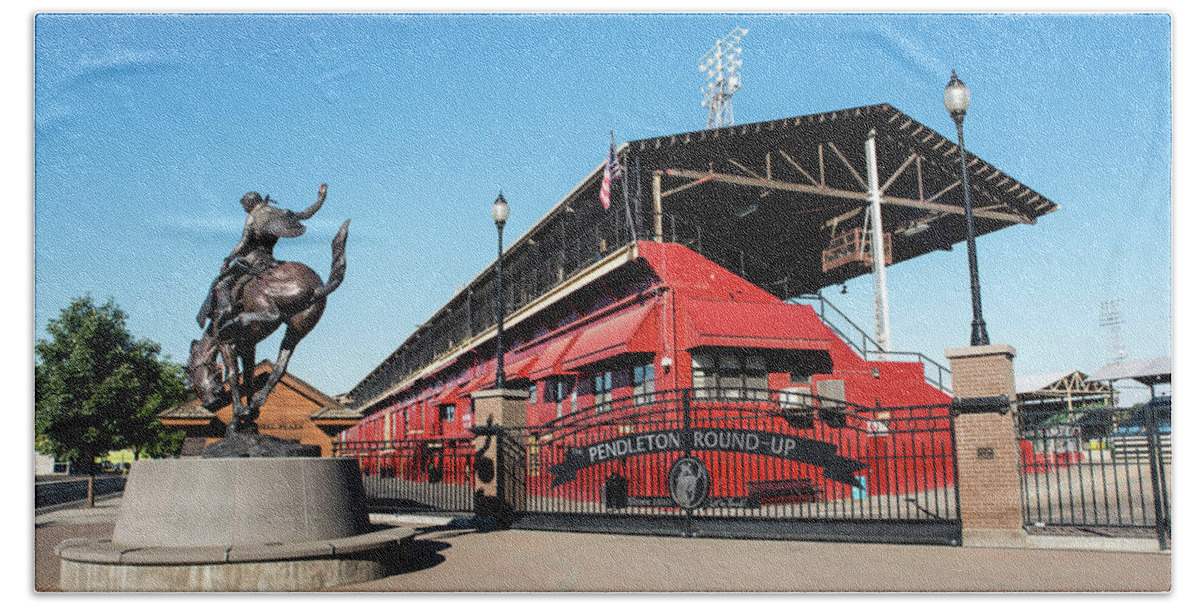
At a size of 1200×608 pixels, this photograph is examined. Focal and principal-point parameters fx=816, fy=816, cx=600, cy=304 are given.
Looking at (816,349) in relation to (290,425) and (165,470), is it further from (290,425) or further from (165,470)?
(290,425)

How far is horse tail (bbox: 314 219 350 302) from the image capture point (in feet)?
28.8

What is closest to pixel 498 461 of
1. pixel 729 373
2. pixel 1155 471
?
pixel 729 373

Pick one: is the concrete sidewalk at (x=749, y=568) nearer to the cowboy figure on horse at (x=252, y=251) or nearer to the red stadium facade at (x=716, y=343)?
the red stadium facade at (x=716, y=343)

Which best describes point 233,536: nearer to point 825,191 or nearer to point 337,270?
point 337,270

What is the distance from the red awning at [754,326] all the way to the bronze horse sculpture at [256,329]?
8508mm

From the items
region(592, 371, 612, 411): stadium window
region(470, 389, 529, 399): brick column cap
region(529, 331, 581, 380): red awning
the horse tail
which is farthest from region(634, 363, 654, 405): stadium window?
the horse tail

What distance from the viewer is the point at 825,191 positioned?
20906mm

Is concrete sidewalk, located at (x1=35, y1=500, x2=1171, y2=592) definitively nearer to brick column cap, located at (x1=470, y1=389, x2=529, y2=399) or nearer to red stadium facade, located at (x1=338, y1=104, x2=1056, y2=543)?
red stadium facade, located at (x1=338, y1=104, x2=1056, y2=543)

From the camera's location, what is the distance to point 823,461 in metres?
10.4

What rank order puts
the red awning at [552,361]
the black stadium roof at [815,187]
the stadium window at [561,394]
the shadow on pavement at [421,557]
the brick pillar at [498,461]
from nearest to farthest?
1. the shadow on pavement at [421,557]
2. the brick pillar at [498,461]
3. the black stadium roof at [815,187]
4. the red awning at [552,361]
5. the stadium window at [561,394]

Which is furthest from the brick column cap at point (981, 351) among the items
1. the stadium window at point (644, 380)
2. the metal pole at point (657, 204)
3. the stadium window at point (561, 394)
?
the stadium window at point (561, 394)

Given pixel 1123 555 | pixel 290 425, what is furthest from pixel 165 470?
pixel 290 425

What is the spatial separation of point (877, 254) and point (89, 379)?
17.1 meters

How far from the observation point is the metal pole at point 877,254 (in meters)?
20.1
